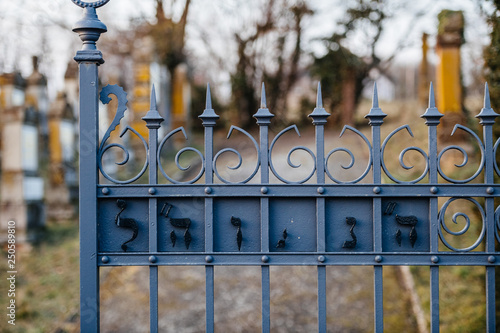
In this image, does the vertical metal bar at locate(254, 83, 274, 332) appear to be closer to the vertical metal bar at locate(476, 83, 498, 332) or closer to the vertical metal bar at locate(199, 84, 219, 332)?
the vertical metal bar at locate(199, 84, 219, 332)

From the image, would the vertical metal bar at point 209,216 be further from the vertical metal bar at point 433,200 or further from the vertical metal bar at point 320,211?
the vertical metal bar at point 433,200

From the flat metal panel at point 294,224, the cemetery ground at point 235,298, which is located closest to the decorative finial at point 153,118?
the flat metal panel at point 294,224

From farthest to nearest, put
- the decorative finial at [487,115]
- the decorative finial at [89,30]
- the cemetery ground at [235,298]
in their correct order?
the cemetery ground at [235,298], the decorative finial at [89,30], the decorative finial at [487,115]

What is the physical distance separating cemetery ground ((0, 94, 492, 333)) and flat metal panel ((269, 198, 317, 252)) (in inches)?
102

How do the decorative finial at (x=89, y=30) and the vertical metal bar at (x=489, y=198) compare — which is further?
the decorative finial at (x=89, y=30)

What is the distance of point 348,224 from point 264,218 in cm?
42

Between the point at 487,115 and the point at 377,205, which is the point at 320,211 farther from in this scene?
the point at 487,115

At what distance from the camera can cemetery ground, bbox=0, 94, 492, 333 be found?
4.69 metres

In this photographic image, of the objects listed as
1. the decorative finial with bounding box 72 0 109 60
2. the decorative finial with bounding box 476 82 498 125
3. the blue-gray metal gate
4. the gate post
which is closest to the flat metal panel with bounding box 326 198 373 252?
the blue-gray metal gate

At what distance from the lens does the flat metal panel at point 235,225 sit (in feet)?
7.46

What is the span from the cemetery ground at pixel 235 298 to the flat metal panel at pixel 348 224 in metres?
2.43

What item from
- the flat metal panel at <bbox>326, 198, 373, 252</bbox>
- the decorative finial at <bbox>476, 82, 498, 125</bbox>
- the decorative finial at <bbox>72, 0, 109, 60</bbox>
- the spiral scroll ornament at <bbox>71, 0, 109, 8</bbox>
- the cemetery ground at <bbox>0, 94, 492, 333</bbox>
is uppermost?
the spiral scroll ornament at <bbox>71, 0, 109, 8</bbox>

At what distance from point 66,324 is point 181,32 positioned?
12452 mm

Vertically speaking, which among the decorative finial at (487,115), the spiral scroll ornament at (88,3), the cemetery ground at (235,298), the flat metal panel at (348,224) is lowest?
the cemetery ground at (235,298)
